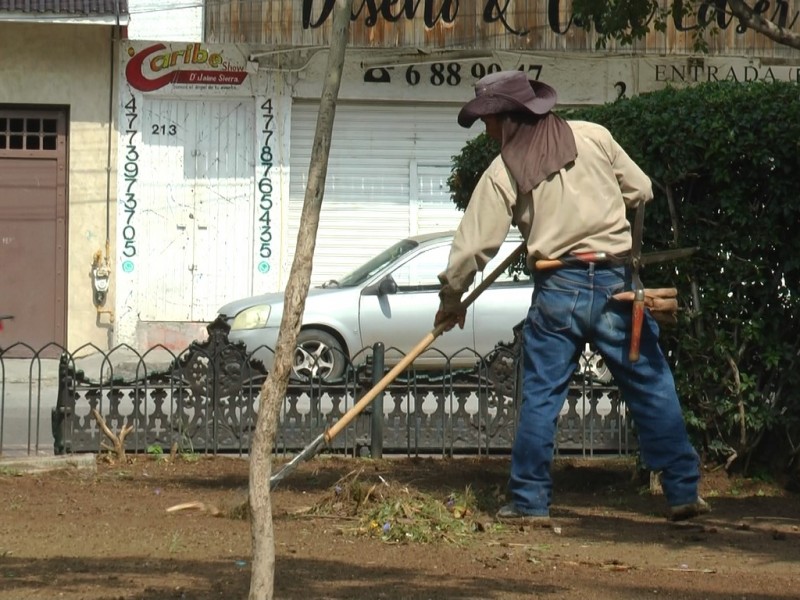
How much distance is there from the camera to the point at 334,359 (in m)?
13.1

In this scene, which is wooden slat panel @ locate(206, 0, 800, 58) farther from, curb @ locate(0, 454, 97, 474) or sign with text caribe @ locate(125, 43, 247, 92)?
curb @ locate(0, 454, 97, 474)

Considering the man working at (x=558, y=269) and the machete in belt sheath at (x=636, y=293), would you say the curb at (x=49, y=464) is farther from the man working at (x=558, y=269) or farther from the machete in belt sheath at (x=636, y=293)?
the machete in belt sheath at (x=636, y=293)

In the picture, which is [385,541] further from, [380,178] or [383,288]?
[380,178]

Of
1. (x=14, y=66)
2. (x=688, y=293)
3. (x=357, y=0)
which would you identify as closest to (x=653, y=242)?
(x=688, y=293)

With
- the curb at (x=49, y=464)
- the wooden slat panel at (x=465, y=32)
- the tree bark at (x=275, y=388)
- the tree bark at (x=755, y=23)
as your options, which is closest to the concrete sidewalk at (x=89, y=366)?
the wooden slat panel at (x=465, y=32)

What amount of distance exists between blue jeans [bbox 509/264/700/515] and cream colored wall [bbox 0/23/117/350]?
39.1ft

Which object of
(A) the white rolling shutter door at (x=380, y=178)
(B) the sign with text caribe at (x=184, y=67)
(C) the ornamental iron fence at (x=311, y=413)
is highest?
(B) the sign with text caribe at (x=184, y=67)

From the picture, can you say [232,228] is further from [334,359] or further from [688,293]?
[688,293]

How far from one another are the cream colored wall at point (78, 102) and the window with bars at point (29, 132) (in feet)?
0.97

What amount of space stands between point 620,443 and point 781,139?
251 cm

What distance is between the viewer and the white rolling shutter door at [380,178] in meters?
17.8

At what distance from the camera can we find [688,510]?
588 centimetres

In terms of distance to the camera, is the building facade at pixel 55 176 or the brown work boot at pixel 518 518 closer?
the brown work boot at pixel 518 518

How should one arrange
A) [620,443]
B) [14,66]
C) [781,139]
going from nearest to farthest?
[781,139] < [620,443] < [14,66]
